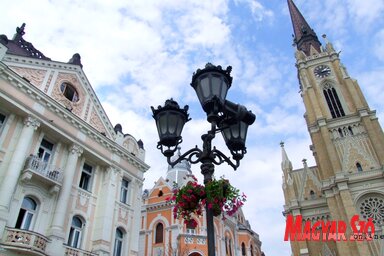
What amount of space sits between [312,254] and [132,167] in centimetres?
2526

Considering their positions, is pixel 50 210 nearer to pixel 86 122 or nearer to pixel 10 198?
pixel 10 198

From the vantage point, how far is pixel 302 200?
125 feet

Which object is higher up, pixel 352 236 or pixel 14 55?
pixel 14 55

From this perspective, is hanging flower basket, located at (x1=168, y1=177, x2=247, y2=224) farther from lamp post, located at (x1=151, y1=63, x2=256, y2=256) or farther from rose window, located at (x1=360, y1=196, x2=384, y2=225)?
rose window, located at (x1=360, y1=196, x2=384, y2=225)

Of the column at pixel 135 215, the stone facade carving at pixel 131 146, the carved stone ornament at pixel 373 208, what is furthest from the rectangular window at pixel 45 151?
the carved stone ornament at pixel 373 208

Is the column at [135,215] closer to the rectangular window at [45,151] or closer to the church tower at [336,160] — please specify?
the rectangular window at [45,151]

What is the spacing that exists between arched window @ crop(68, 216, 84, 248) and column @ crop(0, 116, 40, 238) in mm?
3720

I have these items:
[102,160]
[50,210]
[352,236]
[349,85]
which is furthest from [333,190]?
[50,210]

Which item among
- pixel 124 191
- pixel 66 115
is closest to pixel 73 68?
pixel 66 115

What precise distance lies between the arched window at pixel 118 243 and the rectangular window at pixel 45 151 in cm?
573

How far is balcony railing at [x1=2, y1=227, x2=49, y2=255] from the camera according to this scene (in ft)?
37.7

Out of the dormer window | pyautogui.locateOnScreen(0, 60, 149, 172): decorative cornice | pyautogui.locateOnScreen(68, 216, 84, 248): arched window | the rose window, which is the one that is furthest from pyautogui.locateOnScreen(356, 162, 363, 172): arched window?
the dormer window

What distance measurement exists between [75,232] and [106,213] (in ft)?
5.94

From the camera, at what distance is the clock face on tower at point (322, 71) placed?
4432 centimetres
